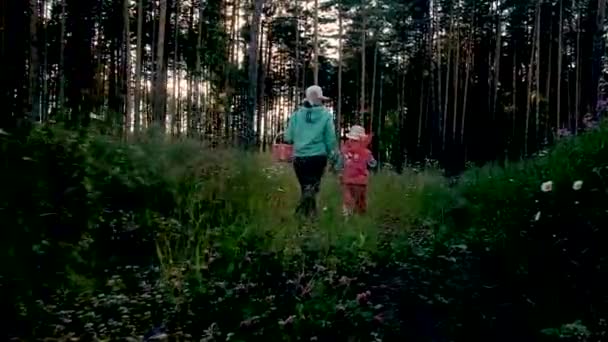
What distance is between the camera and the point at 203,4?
2623cm

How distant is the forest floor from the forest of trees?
18.4 m

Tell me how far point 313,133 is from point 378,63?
2905cm

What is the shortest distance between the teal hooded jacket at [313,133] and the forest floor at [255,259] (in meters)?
1.09

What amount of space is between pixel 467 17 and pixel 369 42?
18.2ft

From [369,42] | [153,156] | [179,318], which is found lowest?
[179,318]

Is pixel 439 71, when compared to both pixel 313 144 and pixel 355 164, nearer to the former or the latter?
pixel 355 164

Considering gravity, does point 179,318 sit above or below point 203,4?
below

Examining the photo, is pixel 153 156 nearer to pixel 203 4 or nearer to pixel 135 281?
pixel 135 281

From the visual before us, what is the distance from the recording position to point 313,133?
7.29 meters

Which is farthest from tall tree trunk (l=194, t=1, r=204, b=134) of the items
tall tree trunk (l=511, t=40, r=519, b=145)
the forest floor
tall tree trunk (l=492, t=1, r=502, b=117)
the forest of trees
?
the forest floor

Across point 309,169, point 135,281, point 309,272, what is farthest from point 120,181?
point 309,169

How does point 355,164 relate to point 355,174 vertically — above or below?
above

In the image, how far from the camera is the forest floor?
3615mm

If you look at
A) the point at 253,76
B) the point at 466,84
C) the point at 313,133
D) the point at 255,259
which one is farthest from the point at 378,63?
the point at 255,259
